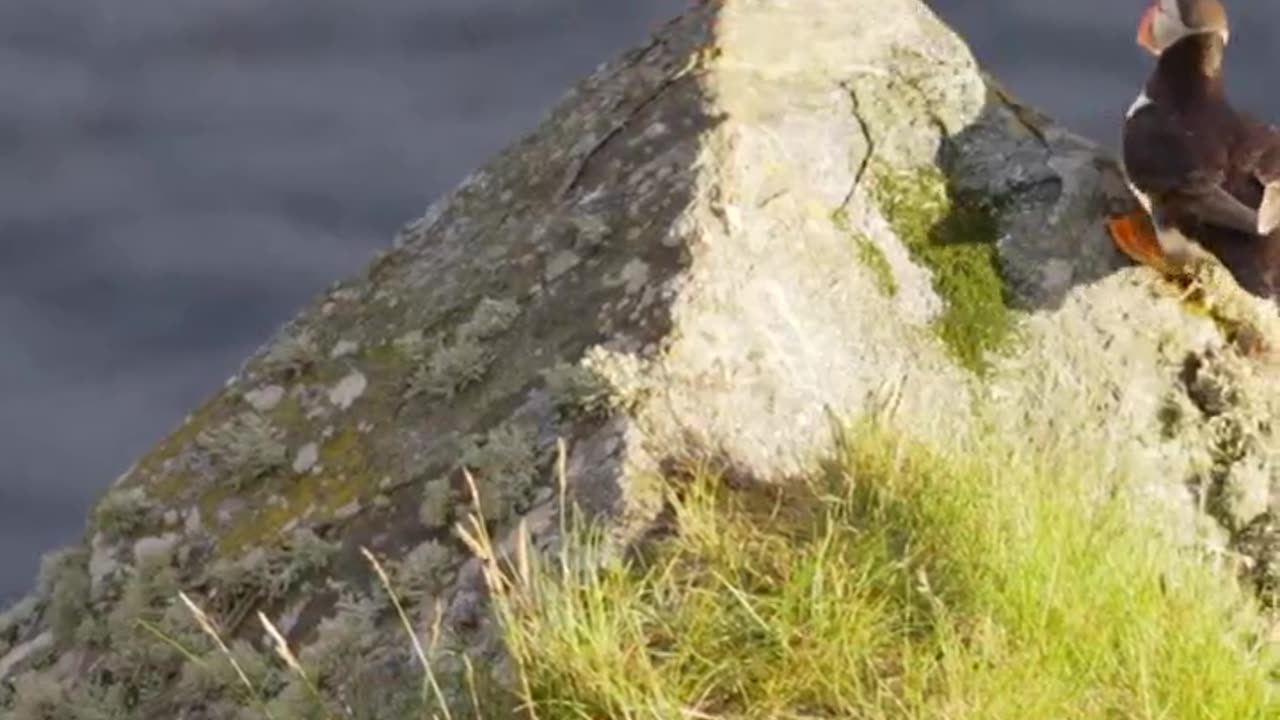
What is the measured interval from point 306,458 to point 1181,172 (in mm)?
2655

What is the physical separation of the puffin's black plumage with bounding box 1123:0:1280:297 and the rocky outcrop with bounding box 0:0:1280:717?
131 mm

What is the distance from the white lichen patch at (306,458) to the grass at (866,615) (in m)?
0.78

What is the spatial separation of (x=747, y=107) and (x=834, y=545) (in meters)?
1.88

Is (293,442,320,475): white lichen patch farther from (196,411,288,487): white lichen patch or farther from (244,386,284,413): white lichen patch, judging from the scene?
(244,386,284,413): white lichen patch

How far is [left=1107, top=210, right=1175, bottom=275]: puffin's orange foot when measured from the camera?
6.83m

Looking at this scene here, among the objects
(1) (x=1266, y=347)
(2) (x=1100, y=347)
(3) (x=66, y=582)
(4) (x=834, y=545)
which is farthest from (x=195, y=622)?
(1) (x=1266, y=347)

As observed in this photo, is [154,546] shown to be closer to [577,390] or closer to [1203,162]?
[577,390]

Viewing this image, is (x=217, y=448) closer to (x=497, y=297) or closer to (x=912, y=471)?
(x=497, y=297)

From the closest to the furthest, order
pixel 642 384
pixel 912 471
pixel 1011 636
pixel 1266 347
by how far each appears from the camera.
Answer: pixel 1011 636 → pixel 912 471 → pixel 642 384 → pixel 1266 347

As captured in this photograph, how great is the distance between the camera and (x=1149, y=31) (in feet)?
28.9

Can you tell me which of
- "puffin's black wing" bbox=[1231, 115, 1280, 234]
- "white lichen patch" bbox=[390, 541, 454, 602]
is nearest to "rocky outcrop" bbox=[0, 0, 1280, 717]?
"white lichen patch" bbox=[390, 541, 454, 602]

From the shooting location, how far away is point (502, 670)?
499cm

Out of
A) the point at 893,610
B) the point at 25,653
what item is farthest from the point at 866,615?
the point at 25,653

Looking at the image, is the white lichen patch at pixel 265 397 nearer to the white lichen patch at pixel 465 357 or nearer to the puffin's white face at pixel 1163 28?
the white lichen patch at pixel 465 357
